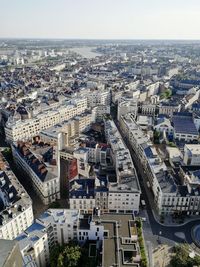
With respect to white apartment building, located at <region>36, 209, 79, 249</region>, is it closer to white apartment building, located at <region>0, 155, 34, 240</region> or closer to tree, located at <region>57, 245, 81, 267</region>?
white apartment building, located at <region>0, 155, 34, 240</region>

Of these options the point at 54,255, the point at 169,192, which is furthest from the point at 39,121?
the point at 54,255

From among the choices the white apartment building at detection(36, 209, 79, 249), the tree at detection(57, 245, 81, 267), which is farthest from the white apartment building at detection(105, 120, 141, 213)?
the tree at detection(57, 245, 81, 267)

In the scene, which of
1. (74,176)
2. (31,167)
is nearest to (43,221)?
(74,176)

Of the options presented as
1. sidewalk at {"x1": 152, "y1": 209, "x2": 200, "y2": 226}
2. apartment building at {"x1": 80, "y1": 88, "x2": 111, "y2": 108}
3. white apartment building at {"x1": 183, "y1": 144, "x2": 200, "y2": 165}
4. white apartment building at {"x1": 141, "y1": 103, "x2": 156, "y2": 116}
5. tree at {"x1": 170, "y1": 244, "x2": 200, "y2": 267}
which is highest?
apartment building at {"x1": 80, "y1": 88, "x2": 111, "y2": 108}

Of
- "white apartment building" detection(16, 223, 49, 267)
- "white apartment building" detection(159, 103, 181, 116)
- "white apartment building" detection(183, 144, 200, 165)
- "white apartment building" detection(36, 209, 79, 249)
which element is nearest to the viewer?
"white apartment building" detection(16, 223, 49, 267)

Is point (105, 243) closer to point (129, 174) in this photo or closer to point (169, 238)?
point (169, 238)

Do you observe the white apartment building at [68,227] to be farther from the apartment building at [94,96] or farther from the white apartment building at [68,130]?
the apartment building at [94,96]

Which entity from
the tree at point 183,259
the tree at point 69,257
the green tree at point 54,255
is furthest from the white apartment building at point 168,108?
the tree at point 69,257
